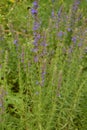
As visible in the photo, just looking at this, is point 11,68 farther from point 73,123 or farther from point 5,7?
point 5,7

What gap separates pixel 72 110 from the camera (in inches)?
102

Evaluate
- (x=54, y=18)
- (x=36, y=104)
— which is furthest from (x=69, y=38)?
(x=36, y=104)

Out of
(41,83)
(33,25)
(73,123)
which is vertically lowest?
(73,123)

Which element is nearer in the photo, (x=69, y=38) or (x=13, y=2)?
(x=69, y=38)

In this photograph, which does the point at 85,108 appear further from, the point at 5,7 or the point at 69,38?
the point at 5,7

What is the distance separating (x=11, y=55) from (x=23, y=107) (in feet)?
2.97

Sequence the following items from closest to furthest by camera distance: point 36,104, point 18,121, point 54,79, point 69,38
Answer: point 54,79
point 36,104
point 18,121
point 69,38

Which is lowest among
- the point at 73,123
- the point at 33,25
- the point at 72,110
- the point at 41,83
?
the point at 73,123

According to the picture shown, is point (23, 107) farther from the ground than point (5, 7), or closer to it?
closer to it

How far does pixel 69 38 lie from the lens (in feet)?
11.8

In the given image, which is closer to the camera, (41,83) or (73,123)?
(41,83)

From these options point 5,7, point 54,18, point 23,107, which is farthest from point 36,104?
point 5,7

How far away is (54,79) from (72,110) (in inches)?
19.6

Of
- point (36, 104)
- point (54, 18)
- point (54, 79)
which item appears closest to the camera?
point (54, 79)
